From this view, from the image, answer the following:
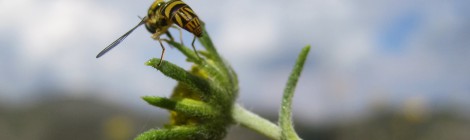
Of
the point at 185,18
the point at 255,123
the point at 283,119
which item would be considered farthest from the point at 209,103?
the point at 185,18

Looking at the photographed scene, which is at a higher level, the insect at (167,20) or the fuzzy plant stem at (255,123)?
the insect at (167,20)

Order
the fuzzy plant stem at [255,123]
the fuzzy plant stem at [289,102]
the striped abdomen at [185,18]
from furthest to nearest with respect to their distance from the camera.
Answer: the fuzzy plant stem at [255,123] → the fuzzy plant stem at [289,102] → the striped abdomen at [185,18]

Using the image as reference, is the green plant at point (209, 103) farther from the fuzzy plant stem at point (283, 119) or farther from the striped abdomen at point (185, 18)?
the striped abdomen at point (185, 18)

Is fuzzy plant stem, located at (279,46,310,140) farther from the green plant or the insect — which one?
the insect

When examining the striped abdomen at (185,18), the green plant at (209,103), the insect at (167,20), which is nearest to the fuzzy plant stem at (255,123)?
the green plant at (209,103)

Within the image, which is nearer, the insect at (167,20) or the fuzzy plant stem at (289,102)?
the insect at (167,20)

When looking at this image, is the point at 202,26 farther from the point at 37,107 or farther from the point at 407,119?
the point at 37,107

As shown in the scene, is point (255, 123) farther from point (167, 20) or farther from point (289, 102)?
point (167, 20)

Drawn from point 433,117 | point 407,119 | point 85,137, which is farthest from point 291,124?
point 85,137
